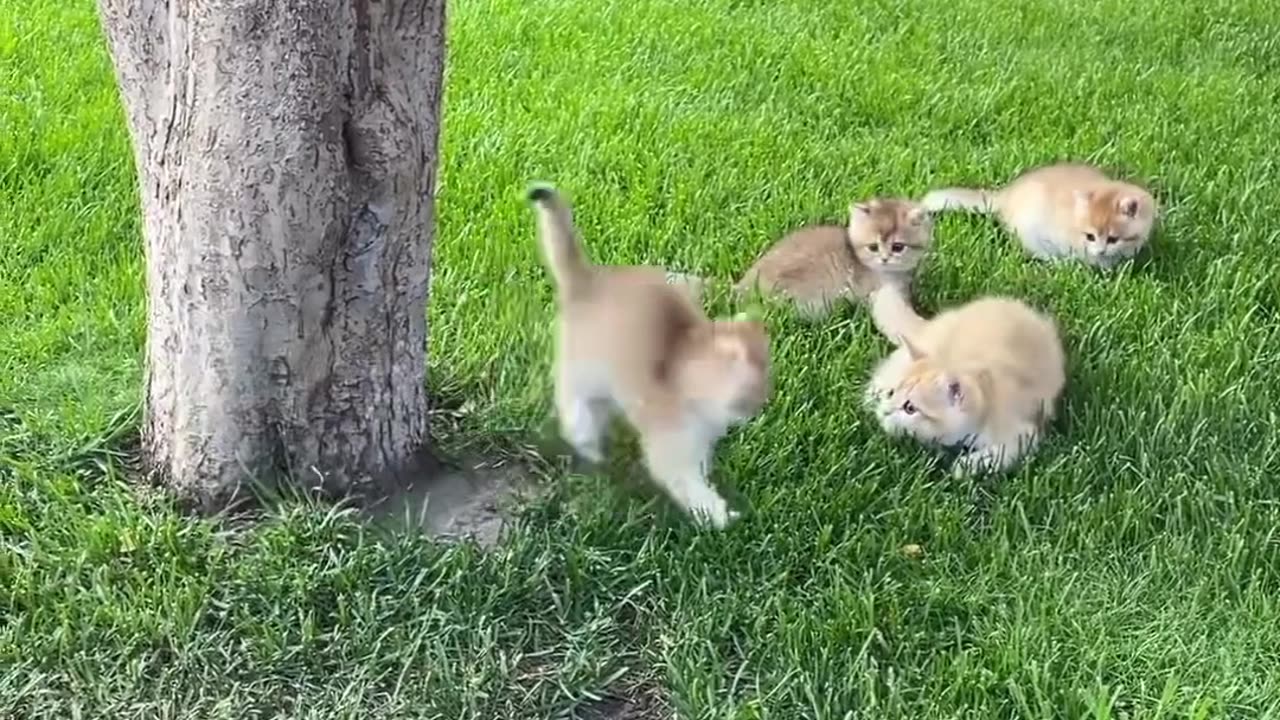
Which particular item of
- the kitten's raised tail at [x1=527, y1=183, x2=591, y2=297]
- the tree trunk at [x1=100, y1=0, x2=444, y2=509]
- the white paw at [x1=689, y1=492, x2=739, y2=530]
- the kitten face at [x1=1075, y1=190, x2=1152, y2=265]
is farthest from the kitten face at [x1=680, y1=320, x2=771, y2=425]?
the kitten face at [x1=1075, y1=190, x2=1152, y2=265]

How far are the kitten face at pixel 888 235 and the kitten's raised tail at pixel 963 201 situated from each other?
46 cm

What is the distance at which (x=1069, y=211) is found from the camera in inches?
145

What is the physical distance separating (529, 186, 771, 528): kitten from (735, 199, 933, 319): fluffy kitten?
102 centimetres

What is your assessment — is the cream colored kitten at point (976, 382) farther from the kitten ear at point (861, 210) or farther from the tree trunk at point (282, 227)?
the tree trunk at point (282, 227)

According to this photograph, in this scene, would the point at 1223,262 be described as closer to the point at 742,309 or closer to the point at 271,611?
the point at 742,309

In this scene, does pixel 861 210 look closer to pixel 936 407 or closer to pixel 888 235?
pixel 888 235

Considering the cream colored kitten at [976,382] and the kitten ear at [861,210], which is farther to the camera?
the kitten ear at [861,210]

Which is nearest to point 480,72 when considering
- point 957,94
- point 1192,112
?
point 957,94

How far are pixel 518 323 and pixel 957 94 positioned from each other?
2190mm

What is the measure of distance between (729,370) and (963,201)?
189 cm

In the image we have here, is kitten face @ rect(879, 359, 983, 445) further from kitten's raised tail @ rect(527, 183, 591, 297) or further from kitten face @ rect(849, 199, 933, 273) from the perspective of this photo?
kitten's raised tail @ rect(527, 183, 591, 297)

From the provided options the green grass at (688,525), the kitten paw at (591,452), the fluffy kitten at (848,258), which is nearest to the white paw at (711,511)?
the green grass at (688,525)

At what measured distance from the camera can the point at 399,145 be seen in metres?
2.42

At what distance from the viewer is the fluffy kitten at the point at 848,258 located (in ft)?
10.7
